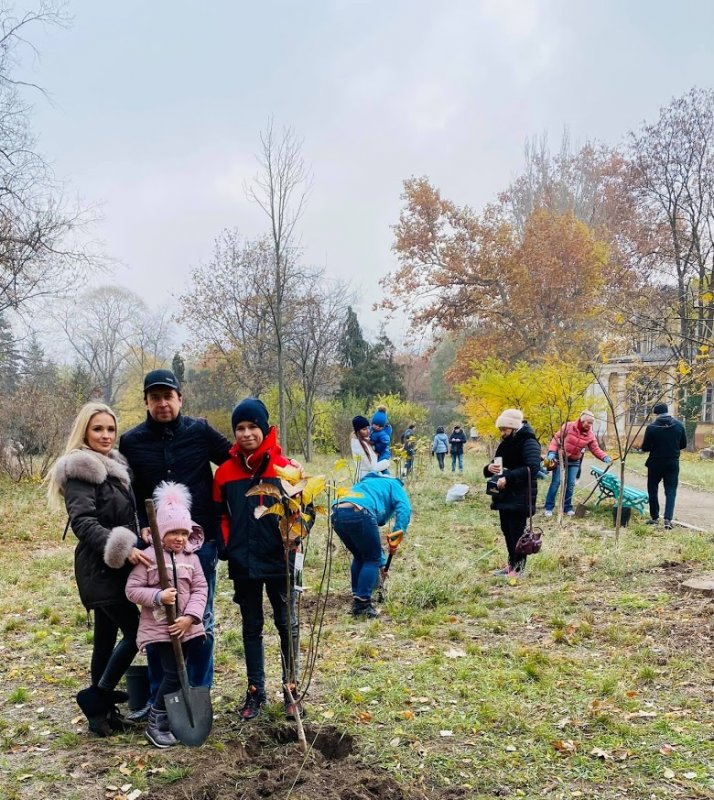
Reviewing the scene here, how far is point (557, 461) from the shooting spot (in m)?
9.79

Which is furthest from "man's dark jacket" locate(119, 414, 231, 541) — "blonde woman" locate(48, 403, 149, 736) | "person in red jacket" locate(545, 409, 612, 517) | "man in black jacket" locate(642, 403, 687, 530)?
"person in red jacket" locate(545, 409, 612, 517)

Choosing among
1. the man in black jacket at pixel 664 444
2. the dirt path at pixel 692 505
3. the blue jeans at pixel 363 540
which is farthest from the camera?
the dirt path at pixel 692 505

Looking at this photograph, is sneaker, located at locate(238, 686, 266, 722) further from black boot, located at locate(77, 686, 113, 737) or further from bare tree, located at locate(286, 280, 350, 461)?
bare tree, located at locate(286, 280, 350, 461)

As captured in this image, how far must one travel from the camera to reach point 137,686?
3.29 meters

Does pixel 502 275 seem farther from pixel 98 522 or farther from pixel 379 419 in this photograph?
pixel 98 522

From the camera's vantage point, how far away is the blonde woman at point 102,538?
9.65 feet

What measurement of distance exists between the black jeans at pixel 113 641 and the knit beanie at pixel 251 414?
3.46ft

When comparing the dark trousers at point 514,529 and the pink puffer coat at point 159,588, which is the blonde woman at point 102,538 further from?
the dark trousers at point 514,529

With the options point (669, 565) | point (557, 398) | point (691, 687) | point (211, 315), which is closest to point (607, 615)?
point (691, 687)

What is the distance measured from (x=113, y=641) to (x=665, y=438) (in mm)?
7718

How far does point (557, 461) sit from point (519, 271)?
1634 centimetres

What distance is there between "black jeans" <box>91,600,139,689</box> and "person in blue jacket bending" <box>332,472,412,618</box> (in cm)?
196

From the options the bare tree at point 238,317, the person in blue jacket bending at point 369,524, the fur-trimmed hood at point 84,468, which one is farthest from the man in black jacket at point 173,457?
the bare tree at point 238,317

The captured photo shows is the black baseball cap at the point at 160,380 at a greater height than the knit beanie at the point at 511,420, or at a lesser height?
greater
